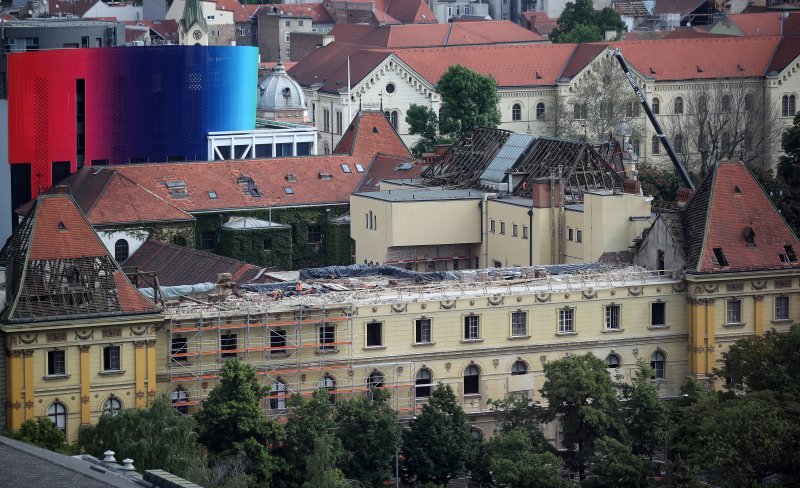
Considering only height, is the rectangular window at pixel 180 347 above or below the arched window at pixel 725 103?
below

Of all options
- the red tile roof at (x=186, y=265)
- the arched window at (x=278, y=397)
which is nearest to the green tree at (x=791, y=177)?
the red tile roof at (x=186, y=265)

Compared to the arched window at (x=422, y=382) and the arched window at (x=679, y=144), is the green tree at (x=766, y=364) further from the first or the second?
the arched window at (x=679, y=144)

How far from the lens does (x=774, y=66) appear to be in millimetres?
186750

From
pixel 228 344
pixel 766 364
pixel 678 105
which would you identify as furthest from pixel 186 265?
pixel 678 105

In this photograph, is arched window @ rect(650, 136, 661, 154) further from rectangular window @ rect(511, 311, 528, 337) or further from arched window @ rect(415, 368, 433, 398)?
arched window @ rect(415, 368, 433, 398)

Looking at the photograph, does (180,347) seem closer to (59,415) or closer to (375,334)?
(59,415)

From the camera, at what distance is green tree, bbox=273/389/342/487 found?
297 feet

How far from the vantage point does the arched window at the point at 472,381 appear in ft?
330

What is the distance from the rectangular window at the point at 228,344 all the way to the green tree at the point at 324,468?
6783mm

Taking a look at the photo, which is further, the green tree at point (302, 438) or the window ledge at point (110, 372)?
the window ledge at point (110, 372)

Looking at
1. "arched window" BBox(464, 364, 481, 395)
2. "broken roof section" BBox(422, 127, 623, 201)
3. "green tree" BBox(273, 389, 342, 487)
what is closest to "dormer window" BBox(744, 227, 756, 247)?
"arched window" BBox(464, 364, 481, 395)

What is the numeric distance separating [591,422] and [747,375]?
718 cm

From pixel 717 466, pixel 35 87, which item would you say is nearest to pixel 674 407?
pixel 717 466

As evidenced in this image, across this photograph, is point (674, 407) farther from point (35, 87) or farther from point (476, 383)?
point (35, 87)
